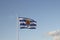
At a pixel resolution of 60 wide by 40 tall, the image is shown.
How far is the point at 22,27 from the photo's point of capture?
120562 mm

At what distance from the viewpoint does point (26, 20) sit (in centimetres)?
12225

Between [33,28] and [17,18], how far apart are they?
11.7 ft

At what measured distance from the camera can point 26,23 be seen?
121562 mm

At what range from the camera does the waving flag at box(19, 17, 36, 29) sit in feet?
396

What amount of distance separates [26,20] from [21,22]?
168 cm

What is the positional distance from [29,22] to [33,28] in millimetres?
1757

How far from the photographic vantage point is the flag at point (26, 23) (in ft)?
396

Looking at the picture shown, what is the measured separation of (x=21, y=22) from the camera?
12088cm

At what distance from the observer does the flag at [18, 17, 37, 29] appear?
396 ft

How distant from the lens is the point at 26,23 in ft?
399

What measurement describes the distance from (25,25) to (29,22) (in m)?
1.00

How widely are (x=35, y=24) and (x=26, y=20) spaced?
6.93 feet

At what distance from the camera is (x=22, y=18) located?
121375 mm

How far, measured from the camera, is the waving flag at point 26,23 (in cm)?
12071
